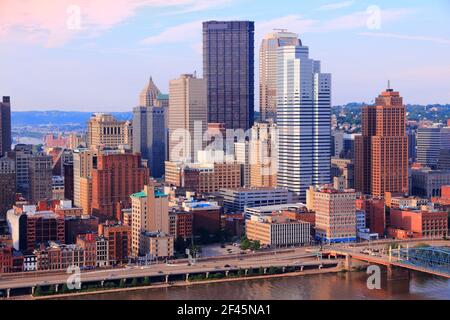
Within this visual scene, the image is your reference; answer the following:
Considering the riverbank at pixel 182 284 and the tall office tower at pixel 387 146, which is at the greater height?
the tall office tower at pixel 387 146

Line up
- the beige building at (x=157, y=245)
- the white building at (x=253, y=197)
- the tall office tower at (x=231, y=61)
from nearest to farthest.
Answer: the beige building at (x=157, y=245) < the white building at (x=253, y=197) < the tall office tower at (x=231, y=61)

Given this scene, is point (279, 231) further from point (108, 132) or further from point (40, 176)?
point (108, 132)

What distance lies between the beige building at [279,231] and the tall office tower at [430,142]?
7100mm

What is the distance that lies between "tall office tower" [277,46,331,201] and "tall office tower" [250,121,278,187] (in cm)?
58

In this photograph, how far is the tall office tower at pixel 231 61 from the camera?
18.2m

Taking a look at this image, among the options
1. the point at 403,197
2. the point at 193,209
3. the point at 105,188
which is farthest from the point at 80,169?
the point at 403,197

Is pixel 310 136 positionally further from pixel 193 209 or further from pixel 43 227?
pixel 43 227

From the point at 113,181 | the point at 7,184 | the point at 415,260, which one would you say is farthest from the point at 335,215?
the point at 7,184

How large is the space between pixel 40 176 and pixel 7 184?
0.93m

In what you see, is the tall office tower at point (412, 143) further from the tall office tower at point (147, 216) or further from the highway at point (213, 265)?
the tall office tower at point (147, 216)

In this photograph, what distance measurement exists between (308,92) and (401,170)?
1753 mm

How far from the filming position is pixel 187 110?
1631 cm

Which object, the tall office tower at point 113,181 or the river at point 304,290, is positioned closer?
the river at point 304,290

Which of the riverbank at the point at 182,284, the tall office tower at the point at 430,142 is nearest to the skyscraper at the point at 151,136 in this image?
the tall office tower at the point at 430,142
